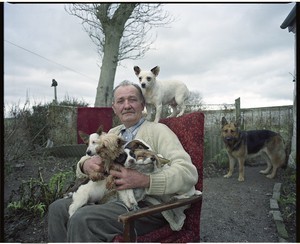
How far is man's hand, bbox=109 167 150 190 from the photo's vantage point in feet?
5.06

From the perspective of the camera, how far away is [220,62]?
2189 millimetres

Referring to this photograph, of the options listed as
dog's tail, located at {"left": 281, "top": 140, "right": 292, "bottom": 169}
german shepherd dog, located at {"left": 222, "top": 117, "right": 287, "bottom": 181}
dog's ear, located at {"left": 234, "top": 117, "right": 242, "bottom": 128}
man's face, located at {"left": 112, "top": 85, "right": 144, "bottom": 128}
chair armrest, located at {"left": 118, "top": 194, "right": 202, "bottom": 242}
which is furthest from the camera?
dog's ear, located at {"left": 234, "top": 117, "right": 242, "bottom": 128}

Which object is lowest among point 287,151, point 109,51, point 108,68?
point 287,151

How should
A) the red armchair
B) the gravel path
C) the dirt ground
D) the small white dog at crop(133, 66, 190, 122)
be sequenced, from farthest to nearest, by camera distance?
the gravel path, the dirt ground, the small white dog at crop(133, 66, 190, 122), the red armchair

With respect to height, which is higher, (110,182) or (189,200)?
(110,182)

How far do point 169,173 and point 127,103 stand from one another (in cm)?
53

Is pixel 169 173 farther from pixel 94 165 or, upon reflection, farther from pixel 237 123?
pixel 237 123

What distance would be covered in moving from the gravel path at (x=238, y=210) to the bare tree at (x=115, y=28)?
165cm

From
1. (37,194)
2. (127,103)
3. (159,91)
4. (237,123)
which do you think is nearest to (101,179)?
(127,103)

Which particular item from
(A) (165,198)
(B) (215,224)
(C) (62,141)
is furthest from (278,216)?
(C) (62,141)

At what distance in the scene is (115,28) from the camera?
2391 millimetres

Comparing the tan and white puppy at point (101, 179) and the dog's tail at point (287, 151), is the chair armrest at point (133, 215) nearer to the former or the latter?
the tan and white puppy at point (101, 179)

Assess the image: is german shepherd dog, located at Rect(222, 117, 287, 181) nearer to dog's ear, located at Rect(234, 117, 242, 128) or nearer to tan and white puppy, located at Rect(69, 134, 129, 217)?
dog's ear, located at Rect(234, 117, 242, 128)

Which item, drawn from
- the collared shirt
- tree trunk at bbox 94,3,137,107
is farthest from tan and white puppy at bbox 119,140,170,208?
tree trunk at bbox 94,3,137,107
